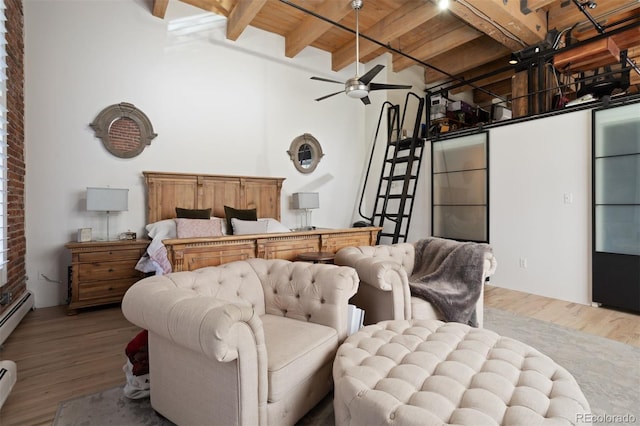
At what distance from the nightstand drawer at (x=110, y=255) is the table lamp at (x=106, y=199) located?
1.61ft

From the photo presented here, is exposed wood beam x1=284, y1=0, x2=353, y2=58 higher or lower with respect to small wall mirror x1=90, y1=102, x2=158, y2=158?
higher

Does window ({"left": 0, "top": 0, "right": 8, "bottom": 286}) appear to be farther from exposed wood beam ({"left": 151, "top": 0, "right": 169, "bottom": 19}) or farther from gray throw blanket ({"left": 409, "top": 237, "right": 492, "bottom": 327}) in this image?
gray throw blanket ({"left": 409, "top": 237, "right": 492, "bottom": 327})

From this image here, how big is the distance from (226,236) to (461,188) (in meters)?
4.06

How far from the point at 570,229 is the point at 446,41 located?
3.52 meters

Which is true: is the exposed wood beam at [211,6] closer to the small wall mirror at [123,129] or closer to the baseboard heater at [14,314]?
the small wall mirror at [123,129]

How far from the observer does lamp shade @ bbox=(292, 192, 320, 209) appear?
5.22 meters

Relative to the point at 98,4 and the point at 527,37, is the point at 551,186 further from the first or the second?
the point at 98,4

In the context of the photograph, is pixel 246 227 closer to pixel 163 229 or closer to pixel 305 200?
pixel 163 229

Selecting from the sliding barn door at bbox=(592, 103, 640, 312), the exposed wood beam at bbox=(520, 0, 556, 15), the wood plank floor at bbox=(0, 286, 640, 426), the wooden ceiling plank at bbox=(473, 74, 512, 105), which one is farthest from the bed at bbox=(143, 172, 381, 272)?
the wooden ceiling plank at bbox=(473, 74, 512, 105)

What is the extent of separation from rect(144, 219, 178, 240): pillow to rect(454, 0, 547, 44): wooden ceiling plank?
4442mm

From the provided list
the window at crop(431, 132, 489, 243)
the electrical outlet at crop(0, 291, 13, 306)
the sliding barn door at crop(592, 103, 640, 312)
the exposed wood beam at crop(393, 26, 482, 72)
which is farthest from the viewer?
the exposed wood beam at crop(393, 26, 482, 72)

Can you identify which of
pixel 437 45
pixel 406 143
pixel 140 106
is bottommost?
pixel 406 143

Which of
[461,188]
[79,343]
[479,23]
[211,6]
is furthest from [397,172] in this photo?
[79,343]

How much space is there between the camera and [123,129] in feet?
13.4
